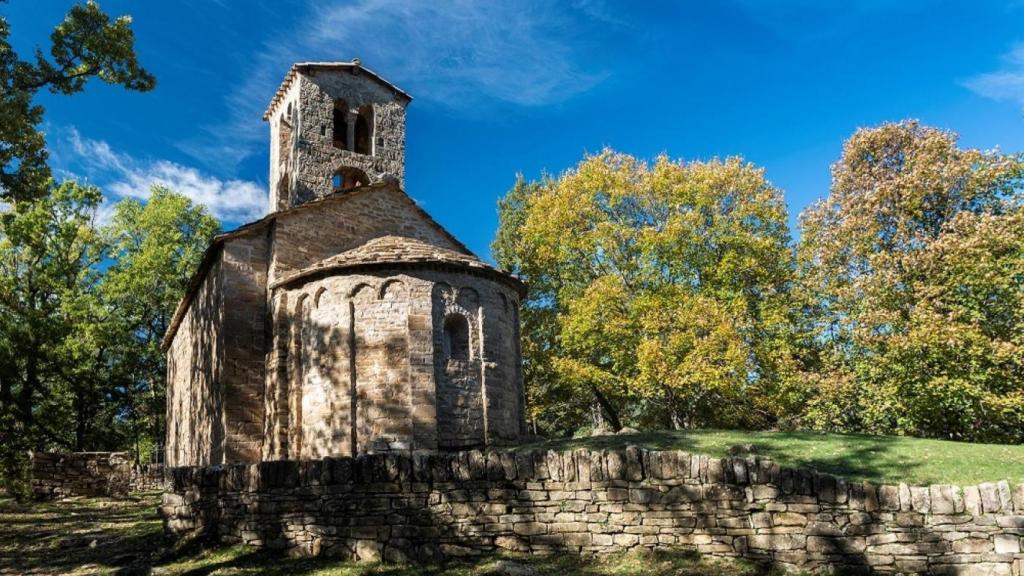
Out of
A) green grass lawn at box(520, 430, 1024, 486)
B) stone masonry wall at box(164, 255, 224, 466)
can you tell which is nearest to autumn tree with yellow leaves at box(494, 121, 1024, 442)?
green grass lawn at box(520, 430, 1024, 486)

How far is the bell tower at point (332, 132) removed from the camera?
794 inches

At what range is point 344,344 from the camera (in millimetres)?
14664

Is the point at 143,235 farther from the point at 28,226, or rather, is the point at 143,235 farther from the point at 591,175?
the point at 591,175

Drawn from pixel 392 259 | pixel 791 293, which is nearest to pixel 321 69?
pixel 392 259

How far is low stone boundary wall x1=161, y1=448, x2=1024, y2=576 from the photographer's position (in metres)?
6.57

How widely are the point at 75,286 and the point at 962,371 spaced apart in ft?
108

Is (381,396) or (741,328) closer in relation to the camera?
(381,396)

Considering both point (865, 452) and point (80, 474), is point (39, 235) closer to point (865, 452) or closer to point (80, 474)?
point (80, 474)

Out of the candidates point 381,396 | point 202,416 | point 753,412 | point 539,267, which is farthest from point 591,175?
point 202,416

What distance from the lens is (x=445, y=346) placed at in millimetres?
15125

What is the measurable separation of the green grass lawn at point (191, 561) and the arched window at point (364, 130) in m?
13.2

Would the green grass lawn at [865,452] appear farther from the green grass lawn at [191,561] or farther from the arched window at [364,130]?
the arched window at [364,130]

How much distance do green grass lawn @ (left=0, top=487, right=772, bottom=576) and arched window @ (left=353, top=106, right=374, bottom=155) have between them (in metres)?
13.2

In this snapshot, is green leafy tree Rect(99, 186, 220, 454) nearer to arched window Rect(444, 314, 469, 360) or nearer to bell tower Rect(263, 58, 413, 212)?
bell tower Rect(263, 58, 413, 212)
